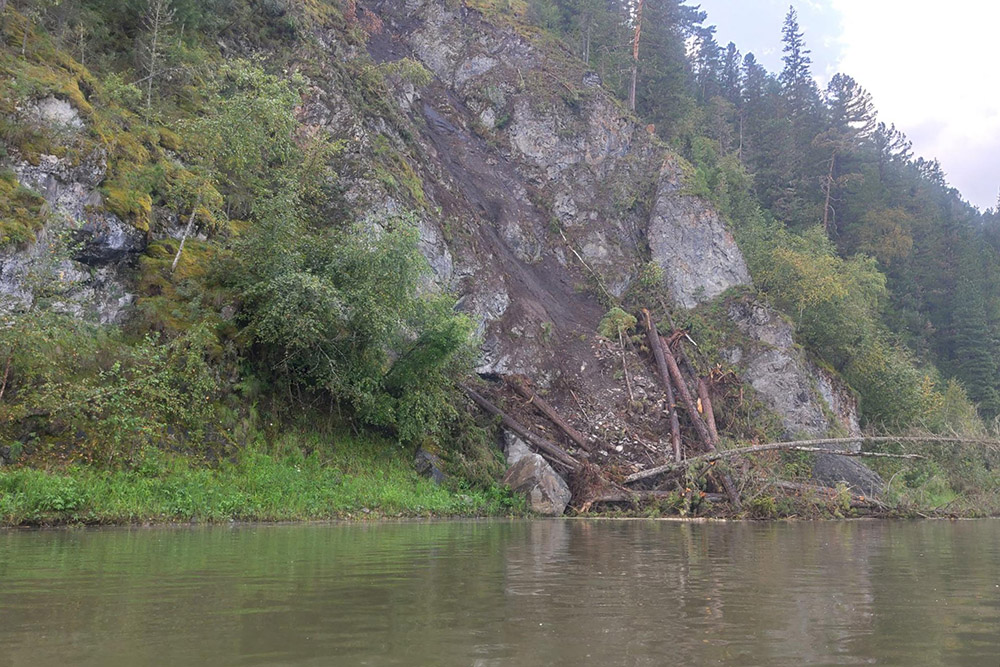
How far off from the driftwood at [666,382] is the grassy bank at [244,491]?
7.73 m

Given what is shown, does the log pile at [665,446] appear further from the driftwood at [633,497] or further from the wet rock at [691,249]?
the wet rock at [691,249]

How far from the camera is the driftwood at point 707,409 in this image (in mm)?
27533

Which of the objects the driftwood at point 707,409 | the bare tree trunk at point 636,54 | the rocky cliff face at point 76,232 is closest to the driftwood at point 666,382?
the driftwood at point 707,409

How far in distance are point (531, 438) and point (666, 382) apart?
771 cm

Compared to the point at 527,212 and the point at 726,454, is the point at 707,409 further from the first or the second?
the point at 527,212

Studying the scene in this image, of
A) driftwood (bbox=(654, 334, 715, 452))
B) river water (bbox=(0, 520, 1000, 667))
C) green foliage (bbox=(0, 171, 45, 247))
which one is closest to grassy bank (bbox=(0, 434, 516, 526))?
river water (bbox=(0, 520, 1000, 667))

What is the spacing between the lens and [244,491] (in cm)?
1664

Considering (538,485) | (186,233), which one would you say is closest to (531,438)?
(538,485)

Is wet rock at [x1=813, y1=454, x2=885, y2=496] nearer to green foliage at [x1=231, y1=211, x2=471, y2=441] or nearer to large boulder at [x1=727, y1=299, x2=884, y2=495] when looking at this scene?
large boulder at [x1=727, y1=299, x2=884, y2=495]

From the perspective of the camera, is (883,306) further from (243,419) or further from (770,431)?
(243,419)

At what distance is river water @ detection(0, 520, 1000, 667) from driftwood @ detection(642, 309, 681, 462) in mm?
14420

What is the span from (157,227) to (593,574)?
53.9 feet

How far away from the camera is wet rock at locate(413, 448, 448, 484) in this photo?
2188 centimetres

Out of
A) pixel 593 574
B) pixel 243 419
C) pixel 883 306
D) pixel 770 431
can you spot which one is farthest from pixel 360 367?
pixel 883 306
